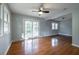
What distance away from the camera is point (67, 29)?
852cm

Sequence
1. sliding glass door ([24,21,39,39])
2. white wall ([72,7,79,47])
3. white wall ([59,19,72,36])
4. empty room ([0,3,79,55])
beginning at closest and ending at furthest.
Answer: empty room ([0,3,79,55])
white wall ([72,7,79,47])
sliding glass door ([24,21,39,39])
white wall ([59,19,72,36])

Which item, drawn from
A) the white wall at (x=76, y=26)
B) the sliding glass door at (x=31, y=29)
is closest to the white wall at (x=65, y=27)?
the sliding glass door at (x=31, y=29)

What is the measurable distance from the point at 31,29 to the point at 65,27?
3.85 m

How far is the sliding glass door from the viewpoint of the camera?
6155mm

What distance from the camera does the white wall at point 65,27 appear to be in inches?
323

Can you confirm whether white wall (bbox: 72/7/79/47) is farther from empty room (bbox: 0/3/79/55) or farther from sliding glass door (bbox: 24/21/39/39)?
sliding glass door (bbox: 24/21/39/39)

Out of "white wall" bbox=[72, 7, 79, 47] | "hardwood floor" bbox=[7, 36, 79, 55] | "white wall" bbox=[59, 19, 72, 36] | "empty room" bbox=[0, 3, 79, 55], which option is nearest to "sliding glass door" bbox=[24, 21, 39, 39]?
"empty room" bbox=[0, 3, 79, 55]

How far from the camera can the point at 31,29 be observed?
6641 mm

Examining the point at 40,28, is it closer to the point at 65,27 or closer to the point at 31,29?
the point at 31,29

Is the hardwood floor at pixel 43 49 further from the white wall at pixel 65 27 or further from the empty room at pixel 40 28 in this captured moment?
the white wall at pixel 65 27

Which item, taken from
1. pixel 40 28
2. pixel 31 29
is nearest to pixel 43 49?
pixel 31 29

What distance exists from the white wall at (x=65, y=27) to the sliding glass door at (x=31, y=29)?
3184 millimetres
